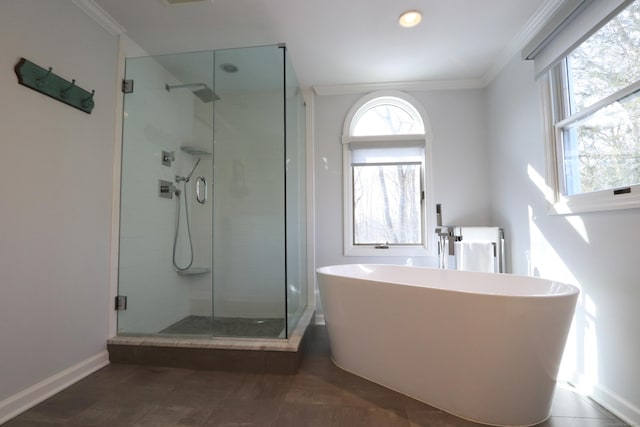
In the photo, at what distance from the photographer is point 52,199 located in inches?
65.6

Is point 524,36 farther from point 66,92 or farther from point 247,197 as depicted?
point 66,92

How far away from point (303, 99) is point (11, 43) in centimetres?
208

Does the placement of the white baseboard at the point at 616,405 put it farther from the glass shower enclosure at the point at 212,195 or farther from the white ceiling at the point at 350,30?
the white ceiling at the point at 350,30

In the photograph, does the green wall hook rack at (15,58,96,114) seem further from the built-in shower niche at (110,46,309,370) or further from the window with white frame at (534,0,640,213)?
the window with white frame at (534,0,640,213)

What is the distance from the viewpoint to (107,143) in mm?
2061

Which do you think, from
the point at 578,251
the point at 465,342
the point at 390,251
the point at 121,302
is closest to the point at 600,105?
the point at 578,251

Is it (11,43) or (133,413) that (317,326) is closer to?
(133,413)

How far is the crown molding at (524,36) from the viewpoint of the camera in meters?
1.88

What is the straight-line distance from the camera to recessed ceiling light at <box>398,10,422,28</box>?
1.96 metres

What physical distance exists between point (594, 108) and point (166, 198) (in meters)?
3.07

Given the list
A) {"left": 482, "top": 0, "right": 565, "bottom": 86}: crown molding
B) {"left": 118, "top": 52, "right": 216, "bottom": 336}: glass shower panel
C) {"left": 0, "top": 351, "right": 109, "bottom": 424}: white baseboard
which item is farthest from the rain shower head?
{"left": 482, "top": 0, "right": 565, "bottom": 86}: crown molding

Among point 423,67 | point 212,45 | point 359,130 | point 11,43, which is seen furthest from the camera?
point 359,130

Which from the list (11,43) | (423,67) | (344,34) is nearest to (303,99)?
(344,34)

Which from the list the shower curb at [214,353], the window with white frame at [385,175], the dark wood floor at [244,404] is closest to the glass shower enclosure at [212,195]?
the shower curb at [214,353]
